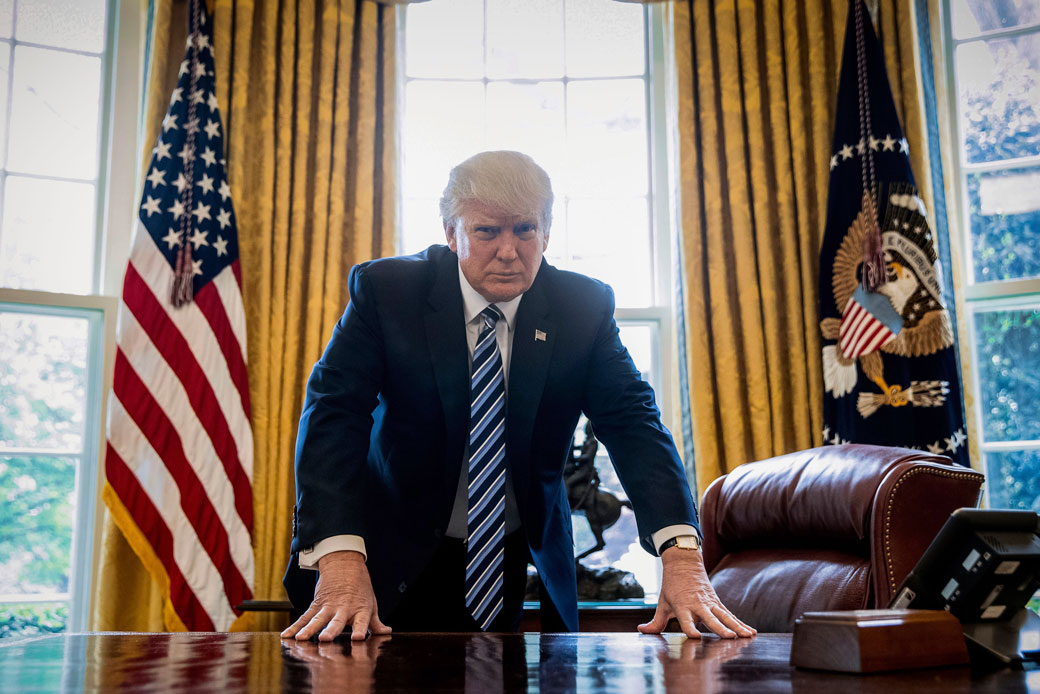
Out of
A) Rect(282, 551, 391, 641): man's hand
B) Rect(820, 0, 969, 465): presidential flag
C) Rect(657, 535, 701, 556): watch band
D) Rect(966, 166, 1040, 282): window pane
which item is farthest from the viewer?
Rect(966, 166, 1040, 282): window pane

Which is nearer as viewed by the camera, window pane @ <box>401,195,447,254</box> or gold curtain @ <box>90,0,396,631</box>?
gold curtain @ <box>90,0,396,631</box>

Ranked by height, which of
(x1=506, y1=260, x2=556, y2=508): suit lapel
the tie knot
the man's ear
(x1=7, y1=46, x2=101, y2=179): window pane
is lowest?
(x1=506, y1=260, x2=556, y2=508): suit lapel

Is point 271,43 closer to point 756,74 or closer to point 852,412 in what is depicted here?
point 756,74

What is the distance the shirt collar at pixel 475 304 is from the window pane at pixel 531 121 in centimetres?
201

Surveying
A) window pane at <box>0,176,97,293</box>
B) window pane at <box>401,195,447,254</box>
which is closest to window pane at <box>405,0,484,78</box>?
window pane at <box>401,195,447,254</box>

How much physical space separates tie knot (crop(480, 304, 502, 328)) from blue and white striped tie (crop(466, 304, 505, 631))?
0.12 m

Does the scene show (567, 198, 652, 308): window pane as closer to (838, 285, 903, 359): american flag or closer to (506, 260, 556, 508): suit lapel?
(838, 285, 903, 359): american flag

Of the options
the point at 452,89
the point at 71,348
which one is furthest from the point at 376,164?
the point at 71,348

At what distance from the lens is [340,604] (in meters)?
1.32

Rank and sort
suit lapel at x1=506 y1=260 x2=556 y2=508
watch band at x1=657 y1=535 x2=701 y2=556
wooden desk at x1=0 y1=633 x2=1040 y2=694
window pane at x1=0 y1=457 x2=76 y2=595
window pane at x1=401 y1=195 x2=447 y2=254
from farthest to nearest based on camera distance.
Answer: window pane at x1=401 y1=195 x2=447 y2=254
window pane at x1=0 y1=457 x2=76 y2=595
suit lapel at x1=506 y1=260 x2=556 y2=508
watch band at x1=657 y1=535 x2=701 y2=556
wooden desk at x1=0 y1=633 x2=1040 y2=694

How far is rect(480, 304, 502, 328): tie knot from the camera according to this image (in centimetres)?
189

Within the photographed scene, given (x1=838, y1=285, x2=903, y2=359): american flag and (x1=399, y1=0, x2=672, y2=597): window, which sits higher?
(x1=399, y1=0, x2=672, y2=597): window

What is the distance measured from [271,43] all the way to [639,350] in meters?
1.84

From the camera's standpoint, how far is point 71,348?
3.47 metres
